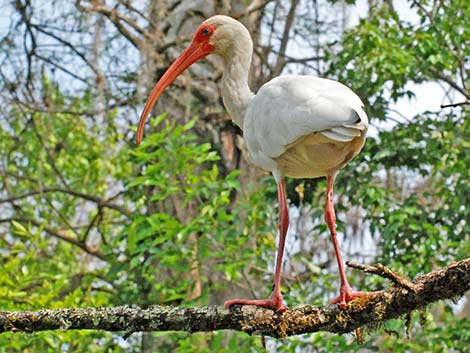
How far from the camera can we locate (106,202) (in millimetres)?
10266

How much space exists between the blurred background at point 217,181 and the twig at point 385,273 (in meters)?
3.94

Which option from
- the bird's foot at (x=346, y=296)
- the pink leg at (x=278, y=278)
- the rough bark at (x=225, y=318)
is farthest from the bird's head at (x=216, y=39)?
the bird's foot at (x=346, y=296)

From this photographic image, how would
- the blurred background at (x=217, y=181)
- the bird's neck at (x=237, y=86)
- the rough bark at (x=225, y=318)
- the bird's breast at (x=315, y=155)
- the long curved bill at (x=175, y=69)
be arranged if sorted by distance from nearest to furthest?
the rough bark at (x=225, y=318)
the bird's breast at (x=315, y=155)
the bird's neck at (x=237, y=86)
the long curved bill at (x=175, y=69)
the blurred background at (x=217, y=181)

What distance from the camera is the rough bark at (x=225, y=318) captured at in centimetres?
376

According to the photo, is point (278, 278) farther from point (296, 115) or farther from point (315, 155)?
point (296, 115)

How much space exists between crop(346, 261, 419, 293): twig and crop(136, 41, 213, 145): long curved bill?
7.44ft

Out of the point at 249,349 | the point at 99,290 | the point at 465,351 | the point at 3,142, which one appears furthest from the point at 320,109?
the point at 3,142

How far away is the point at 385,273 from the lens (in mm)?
3479

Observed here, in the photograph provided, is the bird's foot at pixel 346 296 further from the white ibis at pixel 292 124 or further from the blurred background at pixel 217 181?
the blurred background at pixel 217 181

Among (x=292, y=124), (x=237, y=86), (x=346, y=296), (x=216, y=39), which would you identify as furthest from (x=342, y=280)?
(x=216, y=39)

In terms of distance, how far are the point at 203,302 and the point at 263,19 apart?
4.29 m

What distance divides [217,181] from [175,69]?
3035 millimetres

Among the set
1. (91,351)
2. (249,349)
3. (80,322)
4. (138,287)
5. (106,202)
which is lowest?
(80,322)

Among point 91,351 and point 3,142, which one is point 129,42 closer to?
point 3,142
